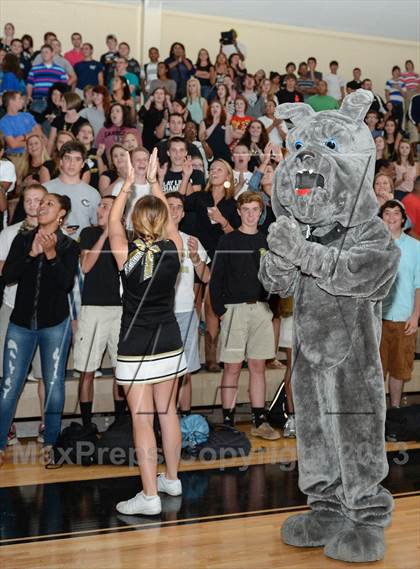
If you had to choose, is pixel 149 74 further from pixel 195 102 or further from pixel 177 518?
pixel 177 518

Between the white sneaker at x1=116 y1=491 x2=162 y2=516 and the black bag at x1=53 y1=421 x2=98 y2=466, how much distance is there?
0.77 meters

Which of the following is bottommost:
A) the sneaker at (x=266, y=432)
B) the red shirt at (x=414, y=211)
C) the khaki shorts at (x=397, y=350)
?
the sneaker at (x=266, y=432)

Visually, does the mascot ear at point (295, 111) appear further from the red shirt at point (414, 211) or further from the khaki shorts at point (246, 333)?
the red shirt at point (414, 211)

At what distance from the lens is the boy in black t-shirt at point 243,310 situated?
17.4 feet

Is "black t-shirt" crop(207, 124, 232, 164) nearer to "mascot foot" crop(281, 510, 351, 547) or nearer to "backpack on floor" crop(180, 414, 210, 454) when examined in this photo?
"backpack on floor" crop(180, 414, 210, 454)

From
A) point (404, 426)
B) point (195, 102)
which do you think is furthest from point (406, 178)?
point (404, 426)

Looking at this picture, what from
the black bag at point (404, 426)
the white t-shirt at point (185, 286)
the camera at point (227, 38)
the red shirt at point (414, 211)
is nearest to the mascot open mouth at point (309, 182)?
the white t-shirt at point (185, 286)

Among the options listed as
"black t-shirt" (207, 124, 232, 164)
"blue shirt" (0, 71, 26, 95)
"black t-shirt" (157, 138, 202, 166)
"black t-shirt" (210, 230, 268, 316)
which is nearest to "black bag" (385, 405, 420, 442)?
"black t-shirt" (210, 230, 268, 316)

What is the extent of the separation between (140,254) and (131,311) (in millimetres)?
274

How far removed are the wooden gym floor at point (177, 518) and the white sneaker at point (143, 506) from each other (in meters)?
0.03

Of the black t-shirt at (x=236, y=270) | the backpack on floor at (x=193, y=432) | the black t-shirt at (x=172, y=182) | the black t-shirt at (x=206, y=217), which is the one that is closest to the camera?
the backpack on floor at (x=193, y=432)

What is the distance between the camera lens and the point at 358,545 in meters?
3.45

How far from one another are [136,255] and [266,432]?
1.92 meters

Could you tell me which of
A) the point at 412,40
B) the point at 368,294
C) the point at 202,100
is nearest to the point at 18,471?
the point at 368,294
